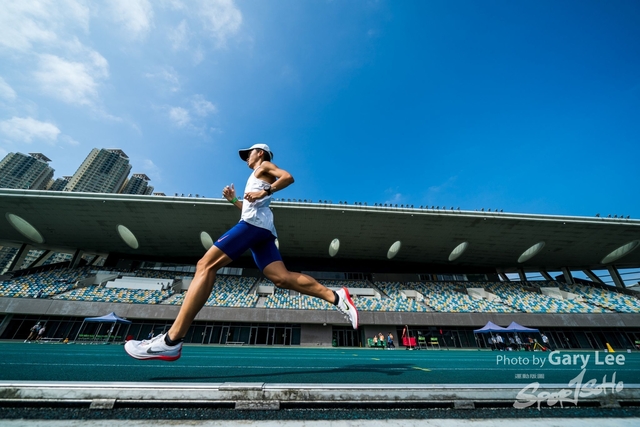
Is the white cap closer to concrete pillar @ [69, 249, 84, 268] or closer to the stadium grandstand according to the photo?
the stadium grandstand

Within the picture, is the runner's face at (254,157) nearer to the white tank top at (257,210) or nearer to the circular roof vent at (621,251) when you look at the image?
the white tank top at (257,210)

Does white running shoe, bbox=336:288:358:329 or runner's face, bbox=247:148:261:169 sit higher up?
runner's face, bbox=247:148:261:169

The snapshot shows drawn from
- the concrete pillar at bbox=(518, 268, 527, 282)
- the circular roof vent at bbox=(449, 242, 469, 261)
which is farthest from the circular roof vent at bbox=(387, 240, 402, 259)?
the concrete pillar at bbox=(518, 268, 527, 282)

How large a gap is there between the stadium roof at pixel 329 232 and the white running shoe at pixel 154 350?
18050 mm

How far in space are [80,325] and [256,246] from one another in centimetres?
2509

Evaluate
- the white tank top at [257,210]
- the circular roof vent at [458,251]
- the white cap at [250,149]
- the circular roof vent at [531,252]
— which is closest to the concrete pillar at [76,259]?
the white cap at [250,149]

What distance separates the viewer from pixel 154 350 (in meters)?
2.52

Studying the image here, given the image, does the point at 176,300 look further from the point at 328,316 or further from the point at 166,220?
the point at 328,316

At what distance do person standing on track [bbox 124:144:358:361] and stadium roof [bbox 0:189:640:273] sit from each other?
17739mm

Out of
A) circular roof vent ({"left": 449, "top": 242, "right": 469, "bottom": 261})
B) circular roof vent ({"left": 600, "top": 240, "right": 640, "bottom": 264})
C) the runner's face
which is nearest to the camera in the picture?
the runner's face

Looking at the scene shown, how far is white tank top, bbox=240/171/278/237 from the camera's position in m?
2.72

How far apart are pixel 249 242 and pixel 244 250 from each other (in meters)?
0.10

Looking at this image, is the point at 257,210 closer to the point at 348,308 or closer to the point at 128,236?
the point at 348,308

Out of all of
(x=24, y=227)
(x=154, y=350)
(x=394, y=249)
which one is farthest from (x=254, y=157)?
(x=24, y=227)
